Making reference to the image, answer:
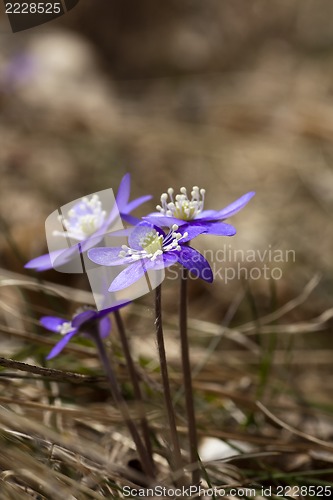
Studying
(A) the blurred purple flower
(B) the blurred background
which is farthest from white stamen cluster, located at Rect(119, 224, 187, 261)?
(A) the blurred purple flower

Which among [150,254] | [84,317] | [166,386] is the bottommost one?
[166,386]

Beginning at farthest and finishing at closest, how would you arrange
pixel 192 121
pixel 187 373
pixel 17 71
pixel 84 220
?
pixel 17 71, pixel 192 121, pixel 84 220, pixel 187 373

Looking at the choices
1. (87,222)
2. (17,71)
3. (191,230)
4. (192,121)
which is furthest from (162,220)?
(17,71)

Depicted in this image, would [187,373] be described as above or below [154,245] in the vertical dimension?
below

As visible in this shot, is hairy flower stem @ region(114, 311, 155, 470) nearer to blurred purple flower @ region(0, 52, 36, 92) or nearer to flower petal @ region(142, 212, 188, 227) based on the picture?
flower petal @ region(142, 212, 188, 227)

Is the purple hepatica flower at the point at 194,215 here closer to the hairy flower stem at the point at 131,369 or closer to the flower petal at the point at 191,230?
the flower petal at the point at 191,230

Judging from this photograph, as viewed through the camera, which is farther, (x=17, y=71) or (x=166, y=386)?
(x=17, y=71)

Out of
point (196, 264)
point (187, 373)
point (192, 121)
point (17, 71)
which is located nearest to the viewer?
point (196, 264)

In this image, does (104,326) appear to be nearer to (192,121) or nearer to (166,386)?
(166,386)
